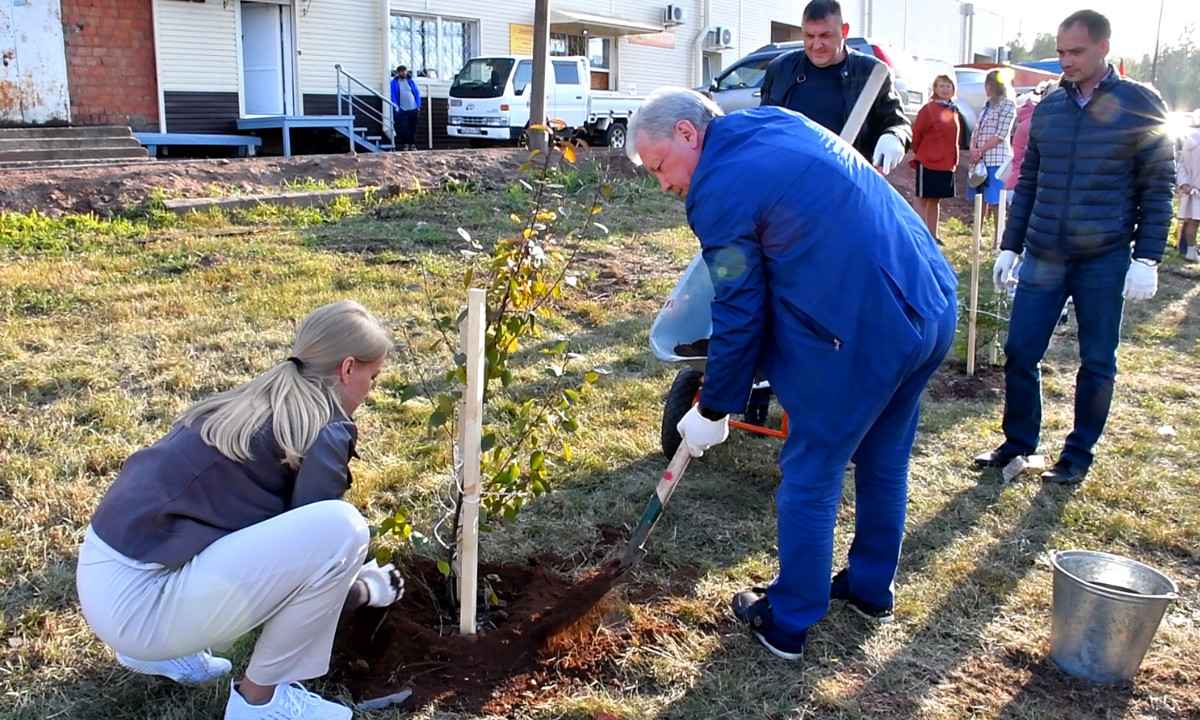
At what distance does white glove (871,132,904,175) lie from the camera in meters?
4.22

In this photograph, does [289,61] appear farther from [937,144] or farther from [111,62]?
[937,144]

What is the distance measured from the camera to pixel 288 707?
2.36 meters

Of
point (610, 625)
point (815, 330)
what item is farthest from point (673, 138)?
point (610, 625)

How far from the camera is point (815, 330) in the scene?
8.16ft

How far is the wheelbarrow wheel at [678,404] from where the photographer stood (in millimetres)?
4152

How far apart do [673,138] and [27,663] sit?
2.25 m

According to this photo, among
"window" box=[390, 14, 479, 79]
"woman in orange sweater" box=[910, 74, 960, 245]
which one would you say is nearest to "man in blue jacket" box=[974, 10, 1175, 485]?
"woman in orange sweater" box=[910, 74, 960, 245]

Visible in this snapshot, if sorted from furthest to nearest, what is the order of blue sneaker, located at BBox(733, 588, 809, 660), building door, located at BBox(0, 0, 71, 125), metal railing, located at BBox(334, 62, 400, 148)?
metal railing, located at BBox(334, 62, 400, 148) < building door, located at BBox(0, 0, 71, 125) < blue sneaker, located at BBox(733, 588, 809, 660)

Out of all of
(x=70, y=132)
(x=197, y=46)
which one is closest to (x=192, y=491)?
(x=70, y=132)

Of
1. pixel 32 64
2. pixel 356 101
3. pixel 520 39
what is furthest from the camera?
pixel 520 39

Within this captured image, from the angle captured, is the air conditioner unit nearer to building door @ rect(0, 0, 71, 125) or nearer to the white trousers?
building door @ rect(0, 0, 71, 125)

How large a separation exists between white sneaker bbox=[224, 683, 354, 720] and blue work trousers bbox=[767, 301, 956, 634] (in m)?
1.28

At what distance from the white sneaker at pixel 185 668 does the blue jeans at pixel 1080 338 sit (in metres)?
3.35

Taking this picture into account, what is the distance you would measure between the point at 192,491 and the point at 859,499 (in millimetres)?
1929
